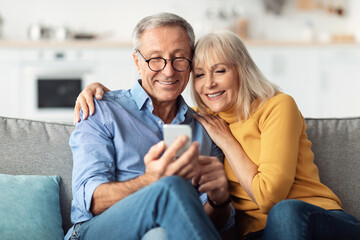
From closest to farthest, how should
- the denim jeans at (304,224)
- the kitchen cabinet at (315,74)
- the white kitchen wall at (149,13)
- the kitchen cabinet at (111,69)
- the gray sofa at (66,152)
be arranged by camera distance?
the denim jeans at (304,224) → the gray sofa at (66,152) → the kitchen cabinet at (111,69) → the kitchen cabinet at (315,74) → the white kitchen wall at (149,13)

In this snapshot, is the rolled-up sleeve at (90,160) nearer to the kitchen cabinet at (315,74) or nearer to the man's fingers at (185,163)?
the man's fingers at (185,163)

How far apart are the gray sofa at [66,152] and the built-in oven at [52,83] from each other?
10.7ft

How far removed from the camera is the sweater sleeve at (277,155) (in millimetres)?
1597

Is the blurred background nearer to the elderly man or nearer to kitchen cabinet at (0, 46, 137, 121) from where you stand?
kitchen cabinet at (0, 46, 137, 121)

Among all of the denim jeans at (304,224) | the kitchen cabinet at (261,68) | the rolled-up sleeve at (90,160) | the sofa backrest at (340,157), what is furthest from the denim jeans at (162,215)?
the kitchen cabinet at (261,68)

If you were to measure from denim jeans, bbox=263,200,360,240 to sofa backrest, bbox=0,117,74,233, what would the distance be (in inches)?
32.0

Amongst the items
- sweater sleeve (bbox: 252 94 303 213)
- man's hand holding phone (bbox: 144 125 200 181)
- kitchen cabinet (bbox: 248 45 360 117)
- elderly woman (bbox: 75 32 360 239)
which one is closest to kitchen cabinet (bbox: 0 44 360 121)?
kitchen cabinet (bbox: 248 45 360 117)

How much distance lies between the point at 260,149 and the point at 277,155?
110 mm

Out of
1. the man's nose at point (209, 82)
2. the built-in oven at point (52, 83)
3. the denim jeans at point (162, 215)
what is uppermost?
the man's nose at point (209, 82)

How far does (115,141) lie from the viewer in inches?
66.5

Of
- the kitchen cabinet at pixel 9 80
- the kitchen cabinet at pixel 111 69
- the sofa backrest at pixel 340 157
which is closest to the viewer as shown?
the sofa backrest at pixel 340 157

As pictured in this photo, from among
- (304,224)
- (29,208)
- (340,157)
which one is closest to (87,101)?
(29,208)

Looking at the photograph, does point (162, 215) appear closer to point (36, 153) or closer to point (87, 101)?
point (87, 101)

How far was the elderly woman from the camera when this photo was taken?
1.51m
